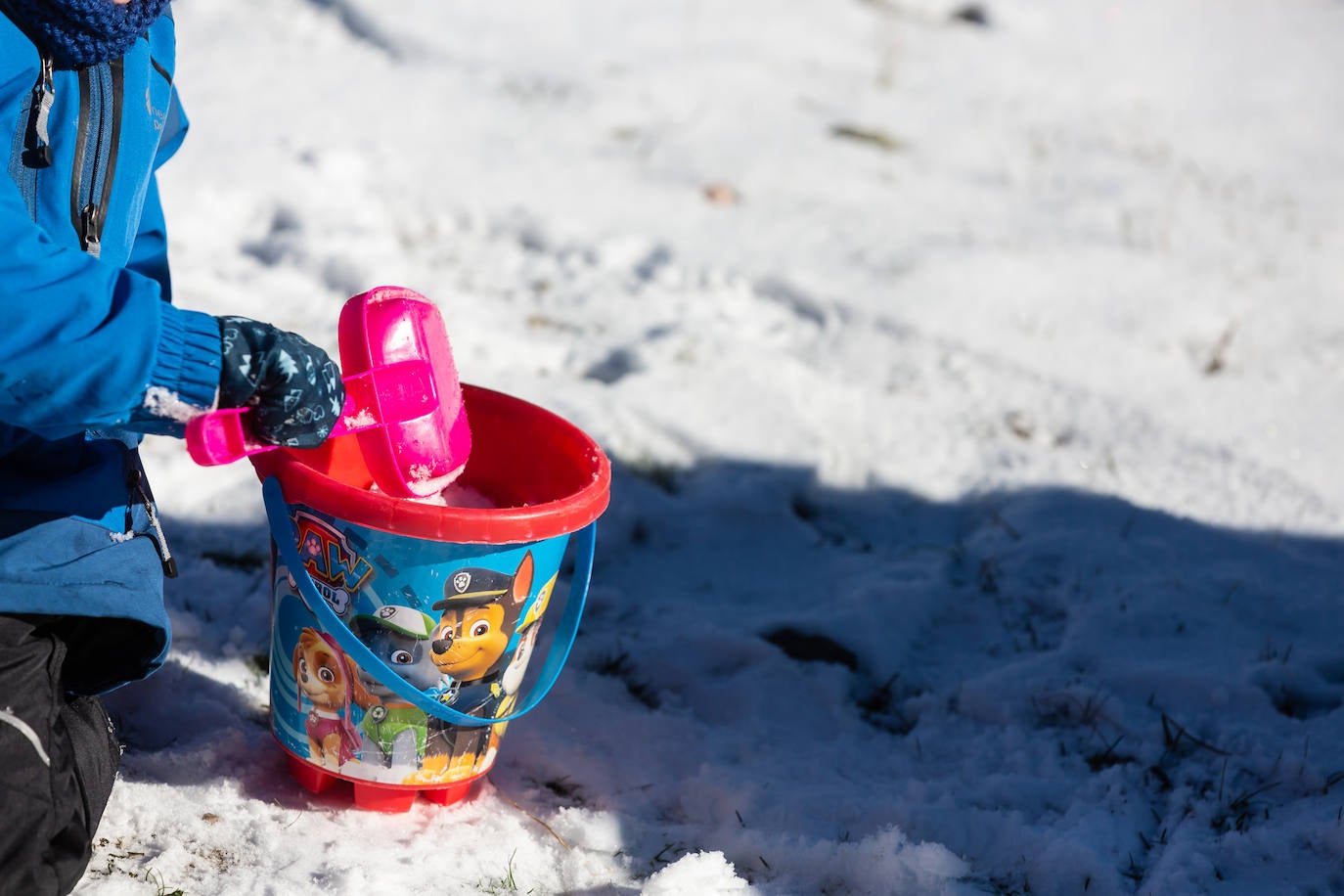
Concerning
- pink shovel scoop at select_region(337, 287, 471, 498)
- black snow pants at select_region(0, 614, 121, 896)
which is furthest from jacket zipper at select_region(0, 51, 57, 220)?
black snow pants at select_region(0, 614, 121, 896)

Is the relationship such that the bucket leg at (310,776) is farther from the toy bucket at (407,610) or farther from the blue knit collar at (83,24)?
the blue knit collar at (83,24)

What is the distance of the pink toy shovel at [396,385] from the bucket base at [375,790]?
41 cm

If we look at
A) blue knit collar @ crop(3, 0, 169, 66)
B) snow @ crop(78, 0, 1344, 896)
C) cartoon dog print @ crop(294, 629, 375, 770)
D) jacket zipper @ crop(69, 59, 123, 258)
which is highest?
blue knit collar @ crop(3, 0, 169, 66)

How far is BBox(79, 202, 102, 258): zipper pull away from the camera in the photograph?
55.2 inches

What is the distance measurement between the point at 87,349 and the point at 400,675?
565mm

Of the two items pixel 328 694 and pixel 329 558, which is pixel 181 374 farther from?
pixel 328 694

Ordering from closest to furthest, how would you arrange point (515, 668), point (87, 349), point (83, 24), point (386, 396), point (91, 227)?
point (87, 349) < point (83, 24) < point (91, 227) < point (386, 396) < point (515, 668)

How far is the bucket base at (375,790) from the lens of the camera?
1682 mm

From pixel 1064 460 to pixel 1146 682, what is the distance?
32.6 inches

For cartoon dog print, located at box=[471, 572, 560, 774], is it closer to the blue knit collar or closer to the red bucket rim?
the red bucket rim

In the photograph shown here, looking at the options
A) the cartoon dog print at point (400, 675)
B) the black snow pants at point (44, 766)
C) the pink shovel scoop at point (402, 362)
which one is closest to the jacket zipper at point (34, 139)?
the pink shovel scoop at point (402, 362)

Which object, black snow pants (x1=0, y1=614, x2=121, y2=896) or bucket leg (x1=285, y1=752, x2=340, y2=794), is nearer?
black snow pants (x1=0, y1=614, x2=121, y2=896)

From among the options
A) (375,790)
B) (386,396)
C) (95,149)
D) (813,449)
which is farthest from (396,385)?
(813,449)

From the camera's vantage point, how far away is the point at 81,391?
4.00 ft
